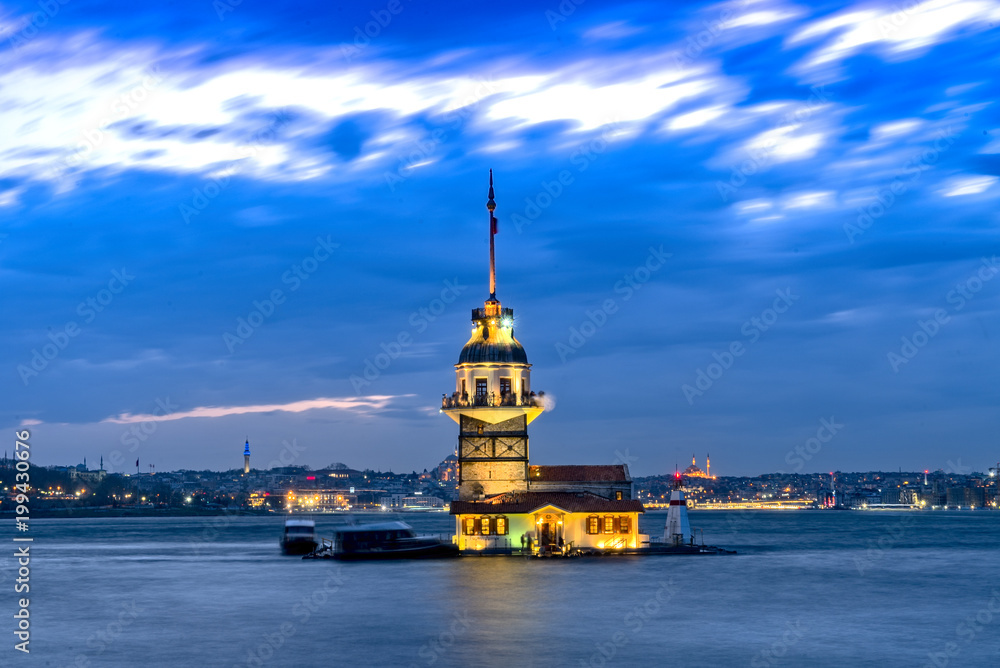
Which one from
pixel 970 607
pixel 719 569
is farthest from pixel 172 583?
pixel 970 607

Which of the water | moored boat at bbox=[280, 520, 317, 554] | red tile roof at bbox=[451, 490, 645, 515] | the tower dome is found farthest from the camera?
moored boat at bbox=[280, 520, 317, 554]

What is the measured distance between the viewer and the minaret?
80062 millimetres

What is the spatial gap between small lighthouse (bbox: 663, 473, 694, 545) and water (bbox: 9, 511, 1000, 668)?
7.70 ft

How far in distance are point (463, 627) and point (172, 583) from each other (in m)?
27.5

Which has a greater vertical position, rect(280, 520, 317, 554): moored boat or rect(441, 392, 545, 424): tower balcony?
rect(441, 392, 545, 424): tower balcony

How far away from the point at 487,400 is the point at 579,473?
7.76 meters

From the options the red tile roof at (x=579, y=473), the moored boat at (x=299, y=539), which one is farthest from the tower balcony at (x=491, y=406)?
the moored boat at (x=299, y=539)

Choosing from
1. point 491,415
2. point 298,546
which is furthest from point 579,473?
point 298,546

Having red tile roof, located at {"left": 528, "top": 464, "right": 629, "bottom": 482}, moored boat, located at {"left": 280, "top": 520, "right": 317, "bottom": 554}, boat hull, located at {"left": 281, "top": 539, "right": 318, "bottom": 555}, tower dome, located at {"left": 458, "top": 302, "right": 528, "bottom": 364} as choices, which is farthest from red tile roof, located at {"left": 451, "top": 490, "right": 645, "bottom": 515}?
boat hull, located at {"left": 281, "top": 539, "right": 318, "bottom": 555}

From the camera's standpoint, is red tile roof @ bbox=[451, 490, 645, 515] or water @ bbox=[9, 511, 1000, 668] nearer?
water @ bbox=[9, 511, 1000, 668]

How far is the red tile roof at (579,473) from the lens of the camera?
7956 centimetres

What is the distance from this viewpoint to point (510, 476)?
80.0m

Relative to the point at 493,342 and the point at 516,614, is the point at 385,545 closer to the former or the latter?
the point at 493,342

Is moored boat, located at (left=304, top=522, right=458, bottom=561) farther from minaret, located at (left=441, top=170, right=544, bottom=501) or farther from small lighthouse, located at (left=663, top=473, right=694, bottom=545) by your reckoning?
small lighthouse, located at (left=663, top=473, right=694, bottom=545)
